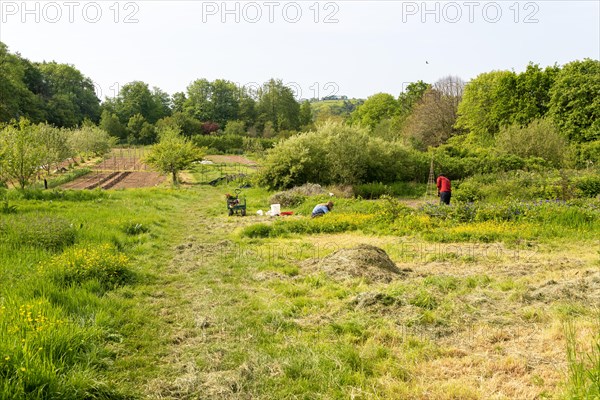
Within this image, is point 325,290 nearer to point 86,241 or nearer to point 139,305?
point 139,305

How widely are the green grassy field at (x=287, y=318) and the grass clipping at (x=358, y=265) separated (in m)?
0.26

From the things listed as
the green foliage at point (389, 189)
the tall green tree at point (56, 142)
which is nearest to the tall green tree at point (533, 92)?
the green foliage at point (389, 189)

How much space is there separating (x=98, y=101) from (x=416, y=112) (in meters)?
72.8

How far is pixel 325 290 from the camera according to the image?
746 centimetres

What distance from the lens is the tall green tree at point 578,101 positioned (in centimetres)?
3412

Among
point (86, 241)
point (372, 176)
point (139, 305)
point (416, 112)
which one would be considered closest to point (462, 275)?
point (139, 305)

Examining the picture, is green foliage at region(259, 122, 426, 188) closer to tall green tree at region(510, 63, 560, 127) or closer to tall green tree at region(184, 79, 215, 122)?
tall green tree at region(510, 63, 560, 127)

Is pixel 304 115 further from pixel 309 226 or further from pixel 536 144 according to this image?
pixel 309 226

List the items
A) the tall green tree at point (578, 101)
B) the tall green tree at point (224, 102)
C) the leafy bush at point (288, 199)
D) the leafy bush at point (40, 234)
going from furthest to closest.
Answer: the tall green tree at point (224, 102), the tall green tree at point (578, 101), the leafy bush at point (288, 199), the leafy bush at point (40, 234)

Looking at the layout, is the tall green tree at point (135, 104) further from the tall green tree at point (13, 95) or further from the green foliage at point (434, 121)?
the green foliage at point (434, 121)

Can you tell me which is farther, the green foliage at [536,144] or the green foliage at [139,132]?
the green foliage at [139,132]

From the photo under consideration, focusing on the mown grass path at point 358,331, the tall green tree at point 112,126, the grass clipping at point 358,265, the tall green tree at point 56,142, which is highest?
the tall green tree at point 112,126

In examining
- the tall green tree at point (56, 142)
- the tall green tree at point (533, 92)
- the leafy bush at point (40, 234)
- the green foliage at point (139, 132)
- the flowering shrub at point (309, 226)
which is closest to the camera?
the leafy bush at point (40, 234)

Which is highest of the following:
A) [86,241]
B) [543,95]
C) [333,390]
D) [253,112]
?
[253,112]
